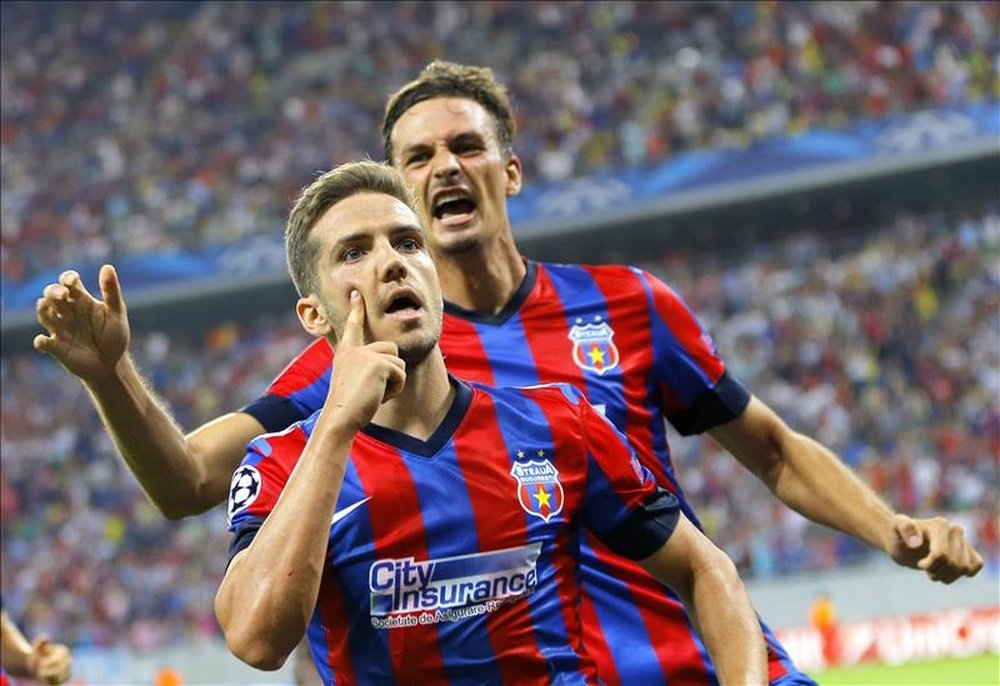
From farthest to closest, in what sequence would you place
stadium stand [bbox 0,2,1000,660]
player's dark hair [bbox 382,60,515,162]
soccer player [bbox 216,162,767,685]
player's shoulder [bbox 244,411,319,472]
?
stadium stand [bbox 0,2,1000,660] → player's dark hair [bbox 382,60,515,162] → player's shoulder [bbox 244,411,319,472] → soccer player [bbox 216,162,767,685]

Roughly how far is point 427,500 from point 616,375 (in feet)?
4.46

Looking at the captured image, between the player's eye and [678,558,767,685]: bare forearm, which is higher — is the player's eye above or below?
above

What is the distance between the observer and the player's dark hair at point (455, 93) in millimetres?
4621

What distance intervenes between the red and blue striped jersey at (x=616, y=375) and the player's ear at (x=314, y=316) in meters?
0.98

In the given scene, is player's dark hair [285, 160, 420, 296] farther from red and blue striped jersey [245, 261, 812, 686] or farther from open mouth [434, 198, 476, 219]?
open mouth [434, 198, 476, 219]

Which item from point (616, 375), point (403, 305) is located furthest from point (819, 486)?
point (403, 305)

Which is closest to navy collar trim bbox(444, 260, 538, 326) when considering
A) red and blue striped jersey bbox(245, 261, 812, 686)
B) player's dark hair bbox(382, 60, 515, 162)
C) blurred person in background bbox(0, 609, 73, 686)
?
red and blue striped jersey bbox(245, 261, 812, 686)

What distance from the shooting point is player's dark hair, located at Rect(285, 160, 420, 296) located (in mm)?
3223

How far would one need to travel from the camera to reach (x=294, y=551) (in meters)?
2.69

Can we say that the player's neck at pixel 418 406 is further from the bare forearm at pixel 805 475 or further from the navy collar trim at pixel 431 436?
the bare forearm at pixel 805 475

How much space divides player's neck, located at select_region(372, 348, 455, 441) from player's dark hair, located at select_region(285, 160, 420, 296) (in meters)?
0.27

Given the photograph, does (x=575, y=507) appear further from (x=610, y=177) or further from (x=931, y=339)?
(x=610, y=177)

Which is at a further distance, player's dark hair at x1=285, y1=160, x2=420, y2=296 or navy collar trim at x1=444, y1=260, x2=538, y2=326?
navy collar trim at x1=444, y1=260, x2=538, y2=326

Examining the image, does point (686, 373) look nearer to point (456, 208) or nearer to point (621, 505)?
point (456, 208)
